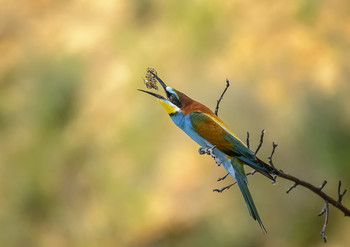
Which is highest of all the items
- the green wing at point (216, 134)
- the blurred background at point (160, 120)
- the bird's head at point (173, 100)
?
the blurred background at point (160, 120)

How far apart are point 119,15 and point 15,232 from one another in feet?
9.39

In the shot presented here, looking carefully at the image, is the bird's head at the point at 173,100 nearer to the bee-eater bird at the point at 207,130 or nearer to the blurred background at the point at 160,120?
the bee-eater bird at the point at 207,130

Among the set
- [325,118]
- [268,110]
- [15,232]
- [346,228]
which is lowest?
[346,228]

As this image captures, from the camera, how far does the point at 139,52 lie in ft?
Answer: 18.7

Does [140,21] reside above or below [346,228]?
above

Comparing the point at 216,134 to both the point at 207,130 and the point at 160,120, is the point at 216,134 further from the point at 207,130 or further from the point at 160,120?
the point at 160,120

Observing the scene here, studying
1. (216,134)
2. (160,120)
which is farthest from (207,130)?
(160,120)

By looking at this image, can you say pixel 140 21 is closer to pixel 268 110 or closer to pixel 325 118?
pixel 268 110

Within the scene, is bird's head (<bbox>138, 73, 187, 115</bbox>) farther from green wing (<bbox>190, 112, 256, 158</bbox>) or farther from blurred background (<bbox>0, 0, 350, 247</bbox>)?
blurred background (<bbox>0, 0, 350, 247</bbox>)

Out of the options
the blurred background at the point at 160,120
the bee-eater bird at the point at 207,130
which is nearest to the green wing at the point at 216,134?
the bee-eater bird at the point at 207,130

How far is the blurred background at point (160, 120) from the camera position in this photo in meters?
4.45

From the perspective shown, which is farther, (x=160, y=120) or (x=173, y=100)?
(x=160, y=120)

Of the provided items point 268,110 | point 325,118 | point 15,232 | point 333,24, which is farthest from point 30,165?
point 333,24

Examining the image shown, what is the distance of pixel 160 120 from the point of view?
16.5 ft
